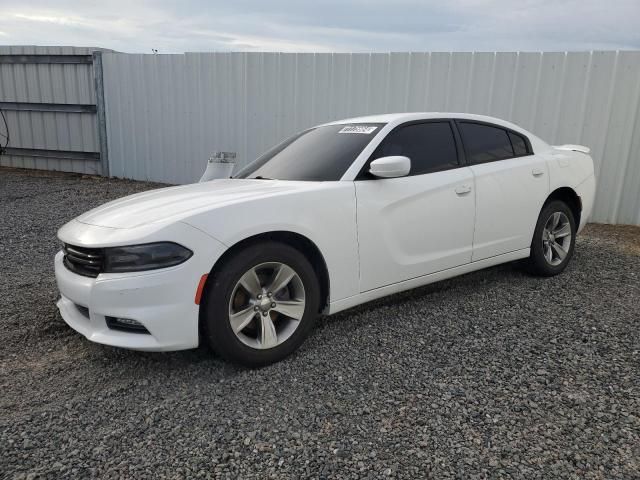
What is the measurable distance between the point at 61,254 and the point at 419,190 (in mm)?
2434

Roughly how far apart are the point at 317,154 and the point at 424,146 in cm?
83

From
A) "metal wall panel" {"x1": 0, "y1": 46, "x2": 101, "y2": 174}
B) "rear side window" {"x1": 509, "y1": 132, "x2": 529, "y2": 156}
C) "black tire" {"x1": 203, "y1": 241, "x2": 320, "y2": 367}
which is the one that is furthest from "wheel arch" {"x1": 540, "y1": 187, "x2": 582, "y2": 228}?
"metal wall panel" {"x1": 0, "y1": 46, "x2": 101, "y2": 174}

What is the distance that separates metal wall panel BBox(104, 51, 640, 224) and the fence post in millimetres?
124

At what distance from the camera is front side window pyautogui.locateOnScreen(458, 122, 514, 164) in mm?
4227

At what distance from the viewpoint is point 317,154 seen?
3.85m

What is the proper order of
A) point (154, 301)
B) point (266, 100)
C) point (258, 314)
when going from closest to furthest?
point (154, 301) < point (258, 314) < point (266, 100)

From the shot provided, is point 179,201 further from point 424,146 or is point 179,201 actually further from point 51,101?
point 51,101

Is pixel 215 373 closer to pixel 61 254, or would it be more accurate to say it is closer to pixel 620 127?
pixel 61 254

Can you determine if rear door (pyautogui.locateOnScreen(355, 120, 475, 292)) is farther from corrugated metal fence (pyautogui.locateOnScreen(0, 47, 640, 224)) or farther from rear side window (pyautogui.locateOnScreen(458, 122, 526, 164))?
corrugated metal fence (pyautogui.locateOnScreen(0, 47, 640, 224))

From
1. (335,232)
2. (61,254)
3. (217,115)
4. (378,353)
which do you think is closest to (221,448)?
(378,353)

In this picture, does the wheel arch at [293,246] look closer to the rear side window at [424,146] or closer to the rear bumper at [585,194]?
the rear side window at [424,146]

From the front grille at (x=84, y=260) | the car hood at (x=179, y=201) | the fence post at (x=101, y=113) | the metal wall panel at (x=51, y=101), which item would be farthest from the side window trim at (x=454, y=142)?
the metal wall panel at (x=51, y=101)

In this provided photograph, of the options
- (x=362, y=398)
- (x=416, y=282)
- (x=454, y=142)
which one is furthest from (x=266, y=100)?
(x=362, y=398)

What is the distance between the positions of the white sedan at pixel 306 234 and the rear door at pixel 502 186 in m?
0.01
